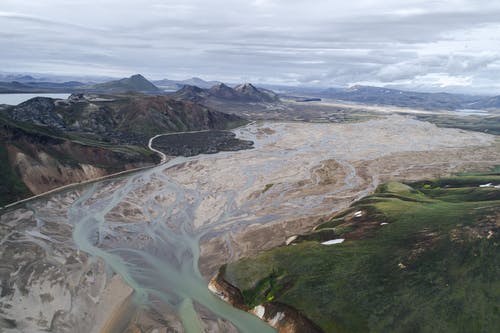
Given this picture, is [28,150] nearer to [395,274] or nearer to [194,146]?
[194,146]

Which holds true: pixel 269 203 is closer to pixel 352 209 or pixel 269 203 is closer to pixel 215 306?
pixel 352 209

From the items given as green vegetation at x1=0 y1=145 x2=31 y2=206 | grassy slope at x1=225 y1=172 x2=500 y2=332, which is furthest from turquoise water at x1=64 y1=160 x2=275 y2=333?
green vegetation at x1=0 y1=145 x2=31 y2=206

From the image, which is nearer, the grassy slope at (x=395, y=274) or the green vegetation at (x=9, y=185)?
the grassy slope at (x=395, y=274)

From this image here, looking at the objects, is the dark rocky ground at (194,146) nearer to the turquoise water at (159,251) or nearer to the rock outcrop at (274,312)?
the turquoise water at (159,251)

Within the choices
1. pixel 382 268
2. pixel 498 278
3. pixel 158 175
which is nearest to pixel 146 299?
pixel 382 268

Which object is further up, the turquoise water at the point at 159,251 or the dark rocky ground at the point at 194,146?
the dark rocky ground at the point at 194,146

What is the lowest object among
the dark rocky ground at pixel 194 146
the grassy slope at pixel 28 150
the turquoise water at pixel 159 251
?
the turquoise water at pixel 159 251

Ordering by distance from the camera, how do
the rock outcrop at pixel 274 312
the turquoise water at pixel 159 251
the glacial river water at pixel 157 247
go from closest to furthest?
the rock outcrop at pixel 274 312 < the turquoise water at pixel 159 251 < the glacial river water at pixel 157 247

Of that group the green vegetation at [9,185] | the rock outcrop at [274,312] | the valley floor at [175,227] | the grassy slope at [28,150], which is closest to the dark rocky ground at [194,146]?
the valley floor at [175,227]

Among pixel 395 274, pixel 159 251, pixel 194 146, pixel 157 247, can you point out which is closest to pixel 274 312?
pixel 395 274
